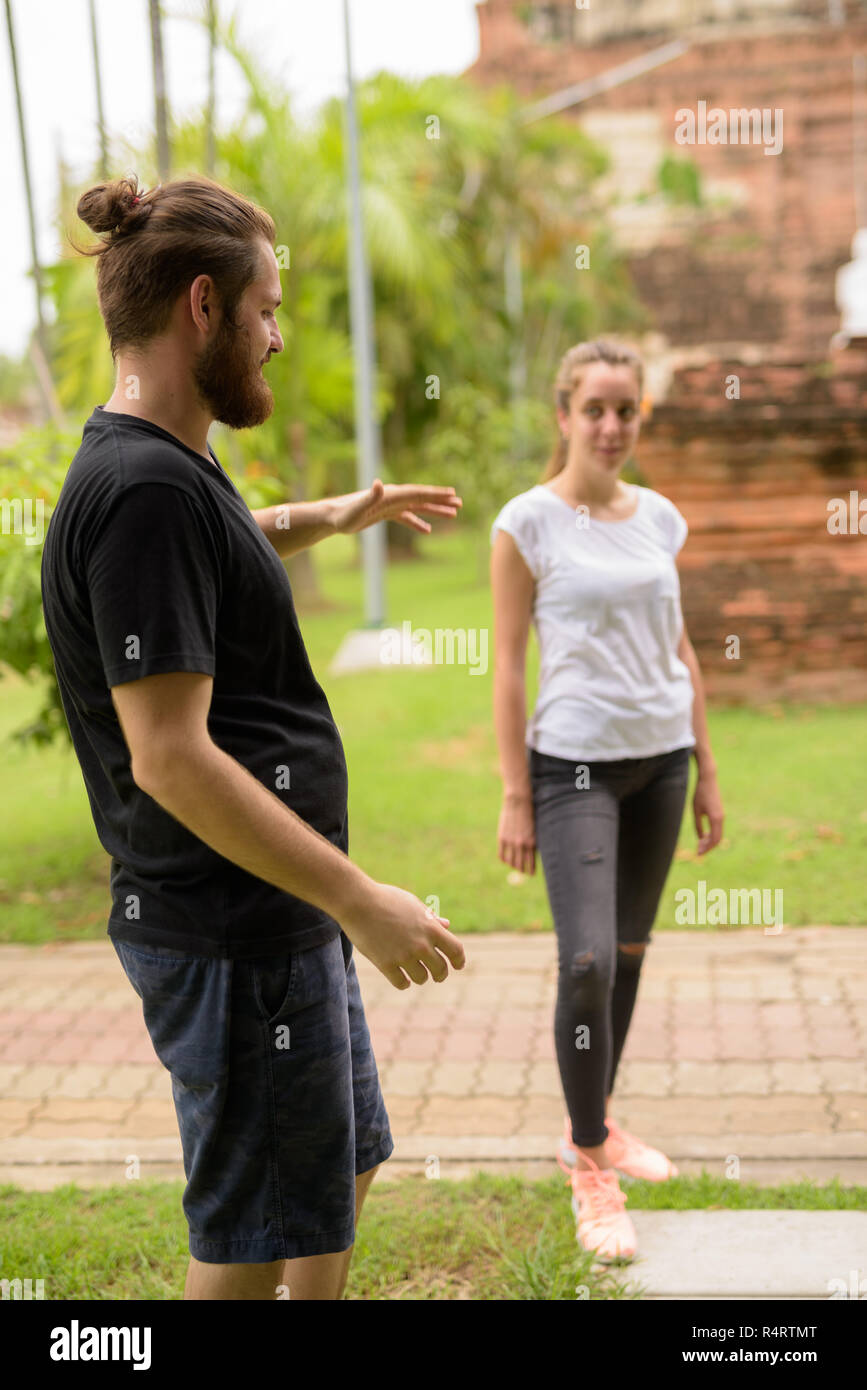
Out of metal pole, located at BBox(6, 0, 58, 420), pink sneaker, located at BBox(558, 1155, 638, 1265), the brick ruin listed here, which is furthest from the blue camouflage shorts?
the brick ruin

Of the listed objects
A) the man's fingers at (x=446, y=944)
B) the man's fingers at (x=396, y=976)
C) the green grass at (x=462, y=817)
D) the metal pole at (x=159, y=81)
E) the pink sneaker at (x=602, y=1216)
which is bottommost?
the green grass at (x=462, y=817)

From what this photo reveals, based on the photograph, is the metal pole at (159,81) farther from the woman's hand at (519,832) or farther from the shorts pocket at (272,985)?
the shorts pocket at (272,985)

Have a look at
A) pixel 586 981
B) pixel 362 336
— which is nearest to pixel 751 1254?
pixel 586 981

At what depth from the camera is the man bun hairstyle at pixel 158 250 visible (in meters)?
1.93

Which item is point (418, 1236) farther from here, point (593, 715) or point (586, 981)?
point (593, 715)

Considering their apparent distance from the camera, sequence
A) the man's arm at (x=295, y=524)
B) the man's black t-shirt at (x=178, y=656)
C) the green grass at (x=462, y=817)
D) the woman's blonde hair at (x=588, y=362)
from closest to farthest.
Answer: the man's black t-shirt at (x=178, y=656), the man's arm at (x=295, y=524), the woman's blonde hair at (x=588, y=362), the green grass at (x=462, y=817)

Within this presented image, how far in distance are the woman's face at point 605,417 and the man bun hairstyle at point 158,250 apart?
144cm

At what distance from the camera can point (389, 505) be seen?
2.80 m

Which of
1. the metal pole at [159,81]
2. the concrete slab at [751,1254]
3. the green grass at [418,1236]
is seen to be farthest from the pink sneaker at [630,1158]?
the metal pole at [159,81]

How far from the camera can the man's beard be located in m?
1.98

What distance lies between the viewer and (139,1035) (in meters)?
4.69

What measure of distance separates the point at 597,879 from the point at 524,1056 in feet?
4.69
